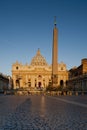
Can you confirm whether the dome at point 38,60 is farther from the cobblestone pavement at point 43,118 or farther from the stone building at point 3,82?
the cobblestone pavement at point 43,118

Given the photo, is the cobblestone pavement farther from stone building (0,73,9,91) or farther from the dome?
the dome

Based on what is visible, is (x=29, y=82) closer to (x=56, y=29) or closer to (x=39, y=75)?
(x=39, y=75)

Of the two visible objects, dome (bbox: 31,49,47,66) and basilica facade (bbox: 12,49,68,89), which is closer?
basilica facade (bbox: 12,49,68,89)

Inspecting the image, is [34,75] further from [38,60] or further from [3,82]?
[3,82]

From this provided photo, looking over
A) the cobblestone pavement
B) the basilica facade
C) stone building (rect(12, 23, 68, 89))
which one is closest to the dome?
stone building (rect(12, 23, 68, 89))

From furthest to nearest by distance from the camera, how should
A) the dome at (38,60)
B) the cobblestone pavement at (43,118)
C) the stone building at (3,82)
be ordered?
the dome at (38,60), the stone building at (3,82), the cobblestone pavement at (43,118)

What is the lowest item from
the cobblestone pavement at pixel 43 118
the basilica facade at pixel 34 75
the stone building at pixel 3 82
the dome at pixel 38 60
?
the cobblestone pavement at pixel 43 118

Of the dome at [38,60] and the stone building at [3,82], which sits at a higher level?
the dome at [38,60]

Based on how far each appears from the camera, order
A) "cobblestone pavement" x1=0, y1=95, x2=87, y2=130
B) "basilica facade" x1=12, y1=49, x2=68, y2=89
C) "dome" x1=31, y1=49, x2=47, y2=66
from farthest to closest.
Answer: "dome" x1=31, y1=49, x2=47, y2=66, "basilica facade" x1=12, y1=49, x2=68, y2=89, "cobblestone pavement" x1=0, y1=95, x2=87, y2=130

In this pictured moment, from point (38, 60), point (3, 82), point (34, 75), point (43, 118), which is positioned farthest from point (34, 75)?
point (43, 118)

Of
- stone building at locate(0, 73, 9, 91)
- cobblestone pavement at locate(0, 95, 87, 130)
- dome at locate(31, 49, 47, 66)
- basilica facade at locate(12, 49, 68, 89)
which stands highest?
dome at locate(31, 49, 47, 66)

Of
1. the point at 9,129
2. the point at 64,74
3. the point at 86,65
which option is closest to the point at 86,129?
the point at 9,129

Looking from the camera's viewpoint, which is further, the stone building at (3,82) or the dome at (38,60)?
the dome at (38,60)

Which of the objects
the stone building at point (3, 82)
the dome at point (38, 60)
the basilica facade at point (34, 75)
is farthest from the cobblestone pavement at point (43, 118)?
the dome at point (38, 60)
